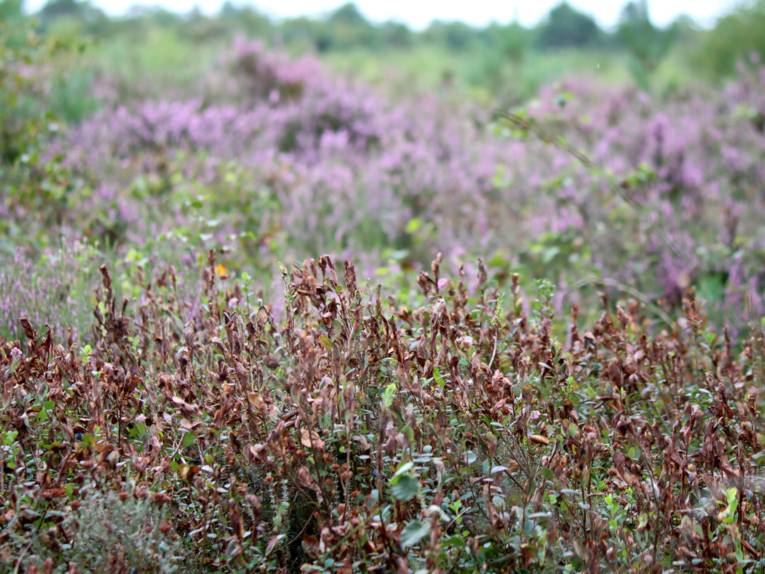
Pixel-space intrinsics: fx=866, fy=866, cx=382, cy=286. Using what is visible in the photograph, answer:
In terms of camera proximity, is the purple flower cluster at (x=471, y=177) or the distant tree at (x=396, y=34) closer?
the purple flower cluster at (x=471, y=177)

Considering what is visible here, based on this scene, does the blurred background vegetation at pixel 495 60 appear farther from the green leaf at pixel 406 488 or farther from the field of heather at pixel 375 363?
the green leaf at pixel 406 488

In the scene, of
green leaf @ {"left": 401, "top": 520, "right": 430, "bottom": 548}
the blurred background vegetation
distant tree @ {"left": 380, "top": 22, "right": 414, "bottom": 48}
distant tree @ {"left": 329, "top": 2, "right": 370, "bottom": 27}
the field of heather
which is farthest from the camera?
distant tree @ {"left": 329, "top": 2, "right": 370, "bottom": 27}

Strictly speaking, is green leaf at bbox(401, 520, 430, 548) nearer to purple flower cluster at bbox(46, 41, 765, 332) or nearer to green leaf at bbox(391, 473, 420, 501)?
green leaf at bbox(391, 473, 420, 501)

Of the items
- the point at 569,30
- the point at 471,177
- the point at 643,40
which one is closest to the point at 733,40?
the point at 643,40

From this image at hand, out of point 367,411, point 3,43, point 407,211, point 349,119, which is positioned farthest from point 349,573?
point 349,119

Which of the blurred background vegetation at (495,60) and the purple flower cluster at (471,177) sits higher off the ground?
the blurred background vegetation at (495,60)

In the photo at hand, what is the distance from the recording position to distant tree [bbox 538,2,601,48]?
30.6 meters

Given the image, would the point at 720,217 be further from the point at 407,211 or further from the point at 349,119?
the point at 349,119

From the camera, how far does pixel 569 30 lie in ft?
102

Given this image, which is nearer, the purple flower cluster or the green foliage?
the purple flower cluster

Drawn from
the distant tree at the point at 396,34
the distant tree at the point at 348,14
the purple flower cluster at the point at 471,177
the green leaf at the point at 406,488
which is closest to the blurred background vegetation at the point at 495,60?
the purple flower cluster at the point at 471,177

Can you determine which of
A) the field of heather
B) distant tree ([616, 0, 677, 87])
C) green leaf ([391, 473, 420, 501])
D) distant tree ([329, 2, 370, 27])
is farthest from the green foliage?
distant tree ([329, 2, 370, 27])

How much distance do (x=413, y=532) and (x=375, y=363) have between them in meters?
0.72

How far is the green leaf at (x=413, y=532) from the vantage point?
1865 mm
